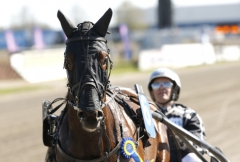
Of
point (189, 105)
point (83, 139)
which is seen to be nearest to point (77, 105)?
point (83, 139)

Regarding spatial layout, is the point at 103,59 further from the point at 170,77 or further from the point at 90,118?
the point at 170,77

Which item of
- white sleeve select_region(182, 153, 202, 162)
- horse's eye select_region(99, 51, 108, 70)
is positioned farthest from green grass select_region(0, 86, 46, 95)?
horse's eye select_region(99, 51, 108, 70)

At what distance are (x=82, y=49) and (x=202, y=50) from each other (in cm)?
2563

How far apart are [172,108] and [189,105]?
7.75 meters

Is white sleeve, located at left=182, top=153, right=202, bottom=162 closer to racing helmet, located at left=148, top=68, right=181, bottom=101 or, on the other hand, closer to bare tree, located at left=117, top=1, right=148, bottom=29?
racing helmet, located at left=148, top=68, right=181, bottom=101

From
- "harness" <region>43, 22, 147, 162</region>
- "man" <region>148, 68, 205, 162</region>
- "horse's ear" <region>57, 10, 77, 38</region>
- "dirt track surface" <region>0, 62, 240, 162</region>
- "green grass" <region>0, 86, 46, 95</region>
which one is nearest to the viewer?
"harness" <region>43, 22, 147, 162</region>

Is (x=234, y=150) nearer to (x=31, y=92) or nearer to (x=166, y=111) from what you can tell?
(x=166, y=111)

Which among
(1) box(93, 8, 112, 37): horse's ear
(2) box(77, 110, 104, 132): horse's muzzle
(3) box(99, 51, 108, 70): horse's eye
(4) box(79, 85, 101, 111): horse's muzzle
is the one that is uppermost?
(1) box(93, 8, 112, 37): horse's ear

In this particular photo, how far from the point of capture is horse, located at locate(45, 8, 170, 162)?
2.68 meters

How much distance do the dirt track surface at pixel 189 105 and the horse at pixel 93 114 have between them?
397 centimetres

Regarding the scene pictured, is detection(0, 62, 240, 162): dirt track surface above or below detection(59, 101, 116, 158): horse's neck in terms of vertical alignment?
below

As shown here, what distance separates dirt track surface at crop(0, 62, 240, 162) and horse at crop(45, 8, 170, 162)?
3.97 metres

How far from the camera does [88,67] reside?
2713 millimetres

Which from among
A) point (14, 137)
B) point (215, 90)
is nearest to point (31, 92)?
point (215, 90)
